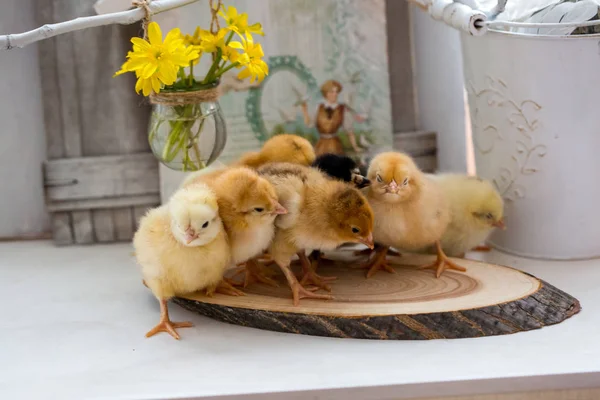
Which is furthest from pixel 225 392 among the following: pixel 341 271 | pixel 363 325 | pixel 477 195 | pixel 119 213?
pixel 119 213

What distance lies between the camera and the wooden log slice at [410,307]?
1.04 m

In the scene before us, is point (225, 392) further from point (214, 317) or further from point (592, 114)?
point (592, 114)

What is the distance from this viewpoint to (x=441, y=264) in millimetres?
1236

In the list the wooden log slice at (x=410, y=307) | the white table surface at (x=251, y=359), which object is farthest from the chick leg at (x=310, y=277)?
the white table surface at (x=251, y=359)

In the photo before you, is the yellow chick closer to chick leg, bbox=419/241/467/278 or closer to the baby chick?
chick leg, bbox=419/241/467/278

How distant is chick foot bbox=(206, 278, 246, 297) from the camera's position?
1.15 meters

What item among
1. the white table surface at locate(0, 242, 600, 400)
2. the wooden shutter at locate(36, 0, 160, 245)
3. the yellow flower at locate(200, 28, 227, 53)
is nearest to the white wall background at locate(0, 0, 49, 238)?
the wooden shutter at locate(36, 0, 160, 245)

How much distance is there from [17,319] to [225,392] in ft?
1.60

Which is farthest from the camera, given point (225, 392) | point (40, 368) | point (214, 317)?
point (214, 317)

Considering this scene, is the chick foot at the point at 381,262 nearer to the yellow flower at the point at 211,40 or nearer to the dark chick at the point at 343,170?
the dark chick at the point at 343,170

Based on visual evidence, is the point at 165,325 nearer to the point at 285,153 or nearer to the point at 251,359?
the point at 251,359

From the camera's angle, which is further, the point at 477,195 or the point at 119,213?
the point at 119,213

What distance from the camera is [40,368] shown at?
1.01 meters

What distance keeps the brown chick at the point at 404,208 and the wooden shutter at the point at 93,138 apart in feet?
1.92
